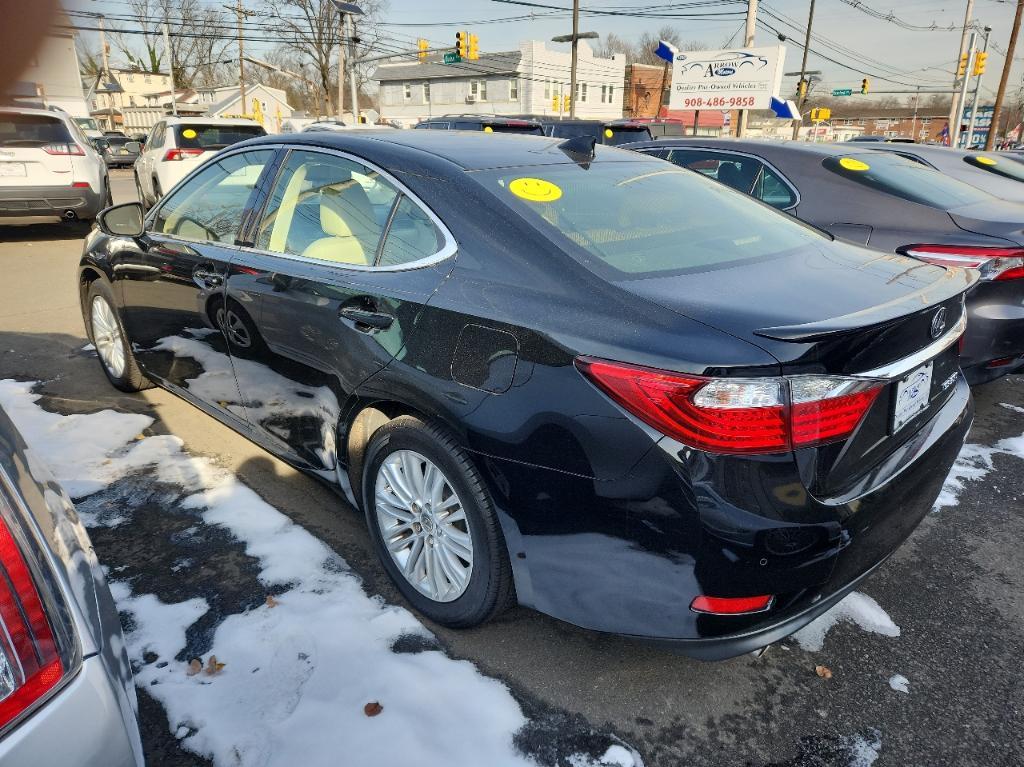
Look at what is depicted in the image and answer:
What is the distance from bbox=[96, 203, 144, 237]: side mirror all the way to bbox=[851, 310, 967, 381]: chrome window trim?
11.7 feet

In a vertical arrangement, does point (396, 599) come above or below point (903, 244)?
below

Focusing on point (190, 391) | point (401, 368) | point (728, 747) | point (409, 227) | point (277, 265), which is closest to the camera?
point (728, 747)

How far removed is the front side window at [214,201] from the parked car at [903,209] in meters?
2.75

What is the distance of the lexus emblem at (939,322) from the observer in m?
2.10

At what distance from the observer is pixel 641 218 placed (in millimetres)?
2576

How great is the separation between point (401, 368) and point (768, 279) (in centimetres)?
115

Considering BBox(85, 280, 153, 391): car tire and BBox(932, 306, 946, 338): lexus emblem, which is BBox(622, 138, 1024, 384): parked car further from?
BBox(85, 280, 153, 391): car tire

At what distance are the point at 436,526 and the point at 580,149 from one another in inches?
64.0

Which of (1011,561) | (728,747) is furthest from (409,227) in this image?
(1011,561)

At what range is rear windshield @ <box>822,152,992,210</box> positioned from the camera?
4.46 metres

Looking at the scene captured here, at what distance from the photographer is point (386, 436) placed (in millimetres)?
2434

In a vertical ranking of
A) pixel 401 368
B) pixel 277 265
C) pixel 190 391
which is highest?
pixel 277 265

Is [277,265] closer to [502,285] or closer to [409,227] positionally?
[409,227]

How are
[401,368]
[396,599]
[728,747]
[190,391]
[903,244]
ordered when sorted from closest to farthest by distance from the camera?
[728,747]
[401,368]
[396,599]
[190,391]
[903,244]
